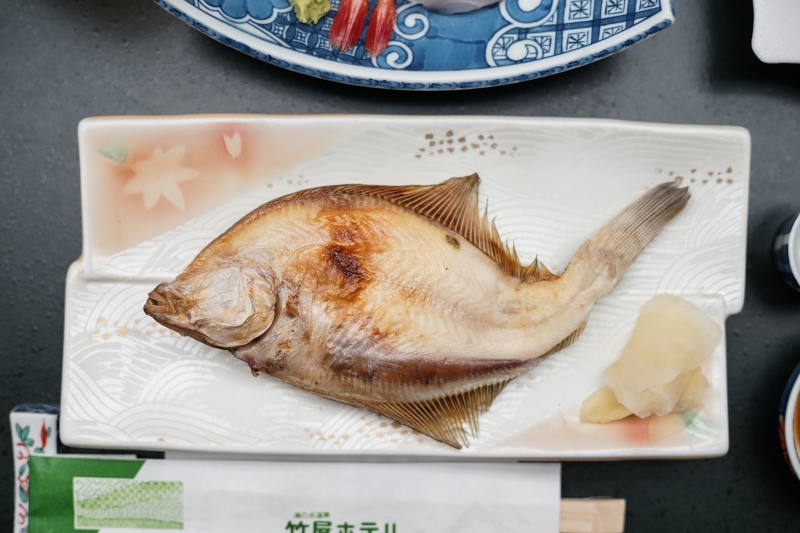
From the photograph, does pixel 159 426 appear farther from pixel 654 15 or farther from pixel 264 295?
pixel 654 15

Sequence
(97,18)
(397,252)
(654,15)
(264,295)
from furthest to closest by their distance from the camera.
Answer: (97,18) < (654,15) < (397,252) < (264,295)

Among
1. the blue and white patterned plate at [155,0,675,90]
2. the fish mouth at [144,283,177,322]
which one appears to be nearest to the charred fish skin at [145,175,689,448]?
the fish mouth at [144,283,177,322]

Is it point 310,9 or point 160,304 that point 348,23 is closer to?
point 310,9

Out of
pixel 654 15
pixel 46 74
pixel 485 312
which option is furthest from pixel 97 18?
pixel 654 15

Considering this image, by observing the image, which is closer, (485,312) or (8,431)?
(485,312)

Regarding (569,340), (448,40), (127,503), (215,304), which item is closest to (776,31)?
(448,40)

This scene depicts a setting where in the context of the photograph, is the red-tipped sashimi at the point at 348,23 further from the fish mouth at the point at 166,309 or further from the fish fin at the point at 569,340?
the fish fin at the point at 569,340

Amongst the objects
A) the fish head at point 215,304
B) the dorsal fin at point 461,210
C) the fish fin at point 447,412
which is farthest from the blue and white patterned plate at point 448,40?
the fish fin at point 447,412
